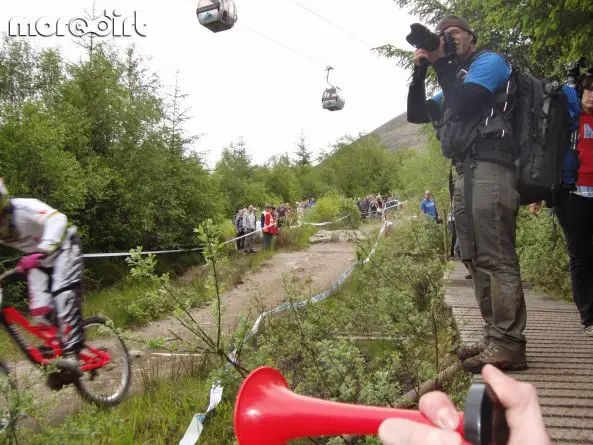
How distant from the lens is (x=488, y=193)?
2.73 m

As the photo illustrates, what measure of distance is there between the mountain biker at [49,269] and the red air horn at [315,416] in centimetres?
338

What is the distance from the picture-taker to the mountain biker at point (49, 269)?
12.8 ft

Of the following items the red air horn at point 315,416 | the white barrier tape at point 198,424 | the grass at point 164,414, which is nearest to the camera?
the red air horn at point 315,416

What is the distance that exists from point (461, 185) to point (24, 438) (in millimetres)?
2749

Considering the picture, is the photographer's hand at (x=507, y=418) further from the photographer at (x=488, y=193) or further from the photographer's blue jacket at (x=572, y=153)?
the photographer's blue jacket at (x=572, y=153)

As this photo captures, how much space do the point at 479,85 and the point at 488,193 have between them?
22.1 inches

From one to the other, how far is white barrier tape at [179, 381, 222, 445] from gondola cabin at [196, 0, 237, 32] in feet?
36.9

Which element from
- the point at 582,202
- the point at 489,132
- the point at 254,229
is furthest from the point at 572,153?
the point at 254,229

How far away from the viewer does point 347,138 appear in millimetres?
64125

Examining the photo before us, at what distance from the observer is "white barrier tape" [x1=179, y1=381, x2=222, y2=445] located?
3.07 meters

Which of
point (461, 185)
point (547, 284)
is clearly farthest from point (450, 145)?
point (547, 284)

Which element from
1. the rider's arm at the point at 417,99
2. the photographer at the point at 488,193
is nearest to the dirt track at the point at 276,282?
the rider's arm at the point at 417,99

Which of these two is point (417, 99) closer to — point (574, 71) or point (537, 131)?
point (537, 131)

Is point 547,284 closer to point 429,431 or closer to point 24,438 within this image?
point 24,438
